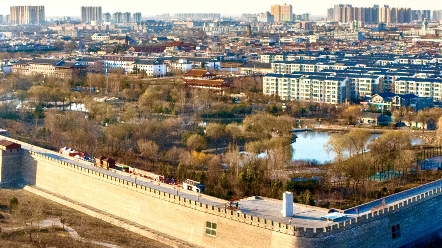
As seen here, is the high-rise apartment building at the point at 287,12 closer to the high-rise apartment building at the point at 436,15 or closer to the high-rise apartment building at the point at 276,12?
the high-rise apartment building at the point at 276,12

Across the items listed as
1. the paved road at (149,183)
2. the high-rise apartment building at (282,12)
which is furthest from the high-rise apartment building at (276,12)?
the paved road at (149,183)

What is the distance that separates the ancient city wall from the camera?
27.4 feet

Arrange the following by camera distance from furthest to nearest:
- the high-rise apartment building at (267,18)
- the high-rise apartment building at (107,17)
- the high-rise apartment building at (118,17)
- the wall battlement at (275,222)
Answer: the high-rise apartment building at (107,17), the high-rise apartment building at (118,17), the high-rise apartment building at (267,18), the wall battlement at (275,222)

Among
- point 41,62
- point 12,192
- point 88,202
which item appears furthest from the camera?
point 41,62

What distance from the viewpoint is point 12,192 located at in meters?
12.2

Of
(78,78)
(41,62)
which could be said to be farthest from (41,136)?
(41,62)

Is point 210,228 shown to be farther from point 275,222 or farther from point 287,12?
point 287,12

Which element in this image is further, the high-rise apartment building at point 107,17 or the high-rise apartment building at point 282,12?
the high-rise apartment building at point 107,17

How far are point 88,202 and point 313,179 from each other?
137 inches

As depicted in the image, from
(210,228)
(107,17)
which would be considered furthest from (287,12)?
(210,228)

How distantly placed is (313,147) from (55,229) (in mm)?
7784

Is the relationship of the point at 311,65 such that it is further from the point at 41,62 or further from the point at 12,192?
the point at 12,192

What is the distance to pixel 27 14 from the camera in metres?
84.0

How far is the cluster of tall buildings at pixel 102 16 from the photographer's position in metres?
90.2
